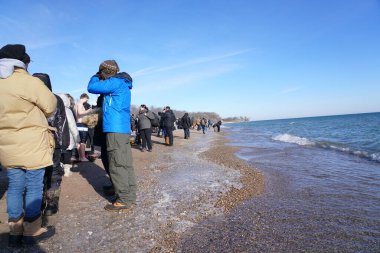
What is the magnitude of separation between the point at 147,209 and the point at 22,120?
2200 mm

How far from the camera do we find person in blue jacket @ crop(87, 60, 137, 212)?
4082 millimetres

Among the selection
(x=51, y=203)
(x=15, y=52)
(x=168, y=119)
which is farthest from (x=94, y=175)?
(x=168, y=119)

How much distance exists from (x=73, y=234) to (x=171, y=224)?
3.99 feet

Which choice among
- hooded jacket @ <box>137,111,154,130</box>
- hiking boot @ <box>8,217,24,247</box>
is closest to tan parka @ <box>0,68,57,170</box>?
hiking boot @ <box>8,217,24,247</box>

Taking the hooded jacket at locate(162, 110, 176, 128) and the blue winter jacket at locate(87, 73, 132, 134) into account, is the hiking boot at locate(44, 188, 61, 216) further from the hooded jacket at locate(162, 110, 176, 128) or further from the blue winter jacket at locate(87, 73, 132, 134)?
the hooded jacket at locate(162, 110, 176, 128)

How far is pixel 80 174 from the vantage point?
21.1 ft

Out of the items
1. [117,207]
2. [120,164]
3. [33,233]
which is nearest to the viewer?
[33,233]

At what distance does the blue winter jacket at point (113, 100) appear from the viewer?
4035mm

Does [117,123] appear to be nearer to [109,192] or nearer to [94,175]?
[109,192]

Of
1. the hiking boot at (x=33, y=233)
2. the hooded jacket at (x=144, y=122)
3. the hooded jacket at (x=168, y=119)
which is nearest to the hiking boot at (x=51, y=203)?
the hiking boot at (x=33, y=233)

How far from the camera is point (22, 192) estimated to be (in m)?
3.04

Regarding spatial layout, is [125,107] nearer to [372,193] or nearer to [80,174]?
[80,174]

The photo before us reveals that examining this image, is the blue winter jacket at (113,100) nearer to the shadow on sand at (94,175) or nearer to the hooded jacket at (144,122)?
the shadow on sand at (94,175)

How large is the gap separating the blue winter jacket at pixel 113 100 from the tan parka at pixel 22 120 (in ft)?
3.52
